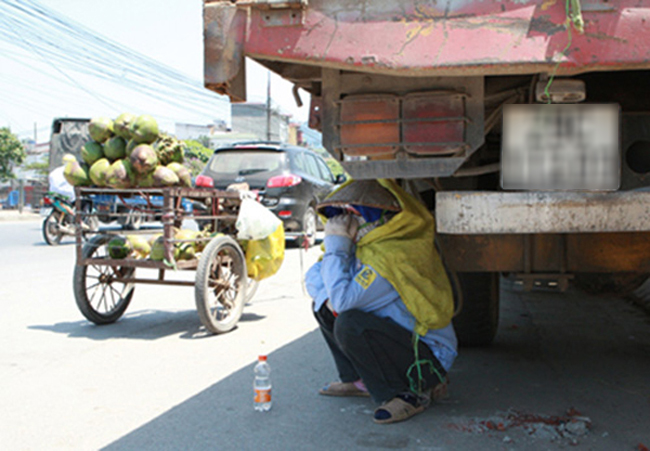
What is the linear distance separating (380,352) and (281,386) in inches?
33.7

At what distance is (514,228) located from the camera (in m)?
2.47

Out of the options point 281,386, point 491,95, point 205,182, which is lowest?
point 281,386

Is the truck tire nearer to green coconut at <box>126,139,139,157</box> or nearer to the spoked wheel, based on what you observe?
green coconut at <box>126,139,139,157</box>

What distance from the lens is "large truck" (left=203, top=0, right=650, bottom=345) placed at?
2.45 m

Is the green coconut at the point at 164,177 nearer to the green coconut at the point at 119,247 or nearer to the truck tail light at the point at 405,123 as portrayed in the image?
the green coconut at the point at 119,247

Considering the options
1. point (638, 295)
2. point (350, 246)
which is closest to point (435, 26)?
point (350, 246)

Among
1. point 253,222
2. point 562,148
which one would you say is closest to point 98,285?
point 253,222

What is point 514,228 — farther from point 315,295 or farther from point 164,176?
point 164,176

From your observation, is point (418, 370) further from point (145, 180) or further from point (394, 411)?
point (145, 180)

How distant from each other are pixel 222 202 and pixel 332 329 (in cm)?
294

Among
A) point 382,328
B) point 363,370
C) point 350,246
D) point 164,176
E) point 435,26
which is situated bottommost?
point 363,370

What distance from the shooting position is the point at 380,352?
331 centimetres

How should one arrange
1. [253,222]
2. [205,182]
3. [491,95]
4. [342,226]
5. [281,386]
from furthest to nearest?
1. [205,182]
2. [253,222]
3. [281,386]
4. [342,226]
5. [491,95]

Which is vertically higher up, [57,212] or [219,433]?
[57,212]
